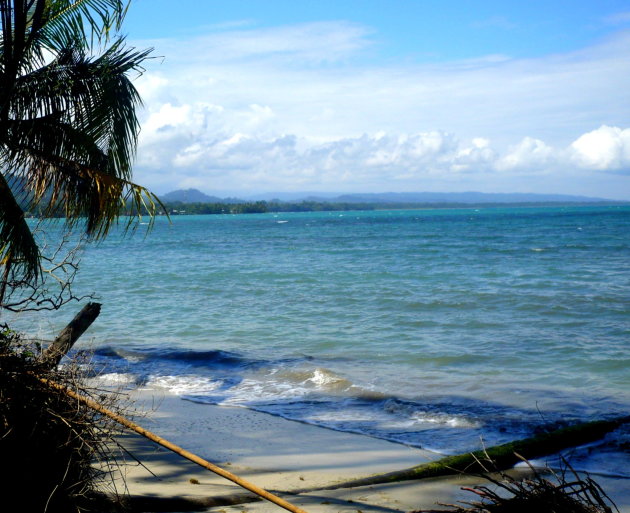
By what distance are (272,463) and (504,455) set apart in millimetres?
2159

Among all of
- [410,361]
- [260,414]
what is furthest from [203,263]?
[260,414]

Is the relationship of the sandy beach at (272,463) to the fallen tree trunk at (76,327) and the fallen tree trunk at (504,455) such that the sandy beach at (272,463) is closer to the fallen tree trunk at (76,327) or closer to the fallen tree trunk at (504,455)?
the fallen tree trunk at (504,455)

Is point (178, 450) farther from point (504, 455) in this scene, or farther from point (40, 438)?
point (504, 455)

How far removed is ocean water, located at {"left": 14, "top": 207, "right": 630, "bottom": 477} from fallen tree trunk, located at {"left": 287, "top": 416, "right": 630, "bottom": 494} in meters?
0.19

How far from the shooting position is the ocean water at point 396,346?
28.4 feet

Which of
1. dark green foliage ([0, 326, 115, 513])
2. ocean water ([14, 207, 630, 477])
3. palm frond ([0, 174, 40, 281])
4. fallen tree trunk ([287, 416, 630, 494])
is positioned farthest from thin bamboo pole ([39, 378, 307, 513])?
palm frond ([0, 174, 40, 281])

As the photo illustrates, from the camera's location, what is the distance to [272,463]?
6695mm

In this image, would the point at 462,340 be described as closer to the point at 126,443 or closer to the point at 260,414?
the point at 260,414

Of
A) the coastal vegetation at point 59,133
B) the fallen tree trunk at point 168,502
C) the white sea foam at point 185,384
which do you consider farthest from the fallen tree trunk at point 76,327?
the fallen tree trunk at point 168,502

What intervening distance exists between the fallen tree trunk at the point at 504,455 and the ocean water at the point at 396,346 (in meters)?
0.19

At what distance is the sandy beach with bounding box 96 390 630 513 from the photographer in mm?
5438

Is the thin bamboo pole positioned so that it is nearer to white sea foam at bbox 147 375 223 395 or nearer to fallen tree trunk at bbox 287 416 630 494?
fallen tree trunk at bbox 287 416 630 494

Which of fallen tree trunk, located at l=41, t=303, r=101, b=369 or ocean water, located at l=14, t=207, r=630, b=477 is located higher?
fallen tree trunk, located at l=41, t=303, r=101, b=369

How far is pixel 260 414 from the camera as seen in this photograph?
8641 mm
